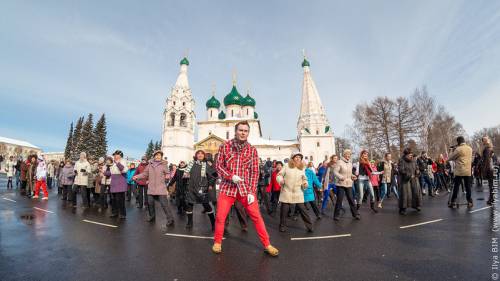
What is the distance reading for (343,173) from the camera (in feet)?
22.4

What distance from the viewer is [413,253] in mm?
3729

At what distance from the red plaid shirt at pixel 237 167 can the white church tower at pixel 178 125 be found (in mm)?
49846

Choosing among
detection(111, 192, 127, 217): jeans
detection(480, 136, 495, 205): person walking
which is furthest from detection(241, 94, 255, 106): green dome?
detection(480, 136, 495, 205): person walking

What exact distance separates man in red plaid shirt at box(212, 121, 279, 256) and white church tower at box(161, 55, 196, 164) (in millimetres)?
49846

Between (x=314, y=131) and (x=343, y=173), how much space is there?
49376 mm

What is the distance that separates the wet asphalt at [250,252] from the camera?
3047 millimetres

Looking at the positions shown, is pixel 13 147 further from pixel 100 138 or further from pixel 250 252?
pixel 250 252

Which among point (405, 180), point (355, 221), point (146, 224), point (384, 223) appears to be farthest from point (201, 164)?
point (405, 180)

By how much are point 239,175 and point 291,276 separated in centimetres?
160

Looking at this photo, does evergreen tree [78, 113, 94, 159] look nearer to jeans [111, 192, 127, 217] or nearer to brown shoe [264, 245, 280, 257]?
jeans [111, 192, 127, 217]

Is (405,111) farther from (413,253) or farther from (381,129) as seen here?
(413,253)

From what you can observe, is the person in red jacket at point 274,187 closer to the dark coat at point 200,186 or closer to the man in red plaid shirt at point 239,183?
the dark coat at point 200,186

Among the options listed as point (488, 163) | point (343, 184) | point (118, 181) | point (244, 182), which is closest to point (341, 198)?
point (343, 184)

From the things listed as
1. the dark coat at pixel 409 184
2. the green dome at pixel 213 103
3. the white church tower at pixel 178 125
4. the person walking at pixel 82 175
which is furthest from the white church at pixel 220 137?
the dark coat at pixel 409 184
